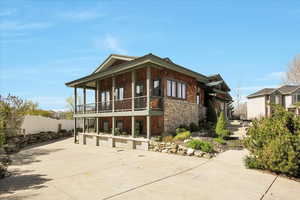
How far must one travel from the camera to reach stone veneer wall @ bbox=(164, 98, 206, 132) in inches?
541

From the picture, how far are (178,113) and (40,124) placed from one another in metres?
16.6

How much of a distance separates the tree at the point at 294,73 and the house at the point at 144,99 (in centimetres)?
2552

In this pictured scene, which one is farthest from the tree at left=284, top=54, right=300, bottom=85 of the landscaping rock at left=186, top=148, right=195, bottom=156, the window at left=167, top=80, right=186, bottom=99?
the landscaping rock at left=186, top=148, right=195, bottom=156

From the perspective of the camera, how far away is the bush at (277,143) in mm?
6367

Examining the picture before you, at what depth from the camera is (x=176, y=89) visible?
1520cm

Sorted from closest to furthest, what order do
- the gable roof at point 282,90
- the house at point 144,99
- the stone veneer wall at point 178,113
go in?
the house at point 144,99
the stone veneer wall at point 178,113
the gable roof at point 282,90

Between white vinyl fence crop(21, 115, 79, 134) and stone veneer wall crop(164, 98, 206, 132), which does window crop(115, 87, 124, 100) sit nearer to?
stone veneer wall crop(164, 98, 206, 132)

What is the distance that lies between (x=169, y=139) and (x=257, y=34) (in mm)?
10332

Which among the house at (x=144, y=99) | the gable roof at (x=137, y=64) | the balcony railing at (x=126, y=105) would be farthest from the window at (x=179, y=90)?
the balcony railing at (x=126, y=105)

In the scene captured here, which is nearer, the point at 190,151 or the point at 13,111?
the point at 190,151

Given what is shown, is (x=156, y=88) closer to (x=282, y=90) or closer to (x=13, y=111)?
(x=13, y=111)

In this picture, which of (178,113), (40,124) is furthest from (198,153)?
(40,124)

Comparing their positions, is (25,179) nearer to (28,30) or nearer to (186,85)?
(28,30)

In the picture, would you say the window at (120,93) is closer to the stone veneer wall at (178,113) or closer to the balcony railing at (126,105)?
the balcony railing at (126,105)
